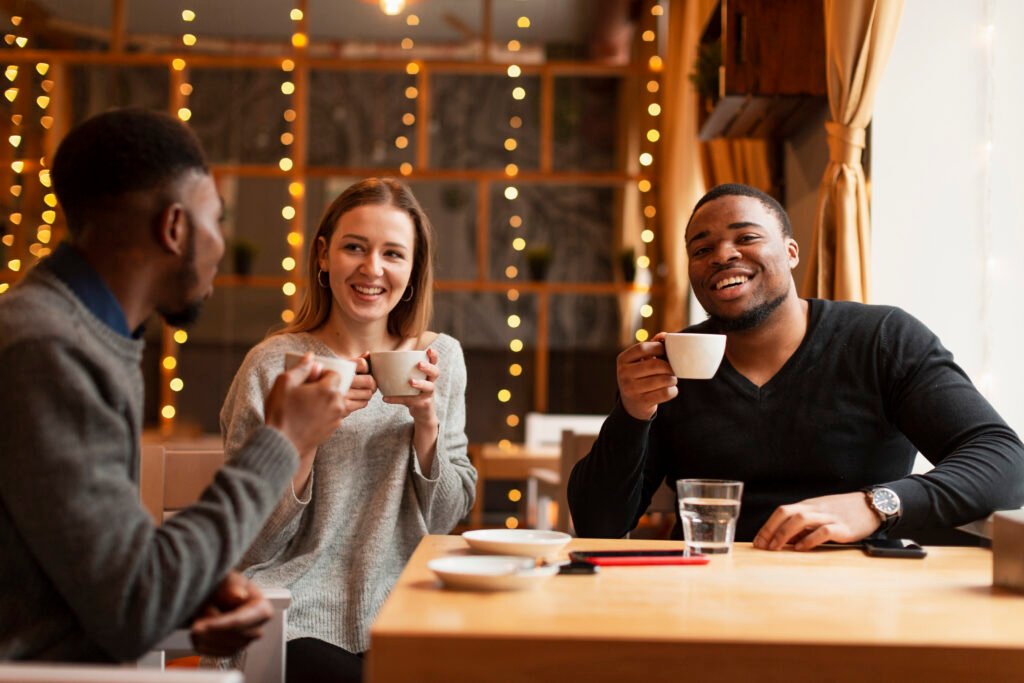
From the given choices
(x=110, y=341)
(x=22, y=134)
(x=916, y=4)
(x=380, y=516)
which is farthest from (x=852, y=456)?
(x=22, y=134)

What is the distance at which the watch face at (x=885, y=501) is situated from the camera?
156 cm

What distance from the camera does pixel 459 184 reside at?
6.16m

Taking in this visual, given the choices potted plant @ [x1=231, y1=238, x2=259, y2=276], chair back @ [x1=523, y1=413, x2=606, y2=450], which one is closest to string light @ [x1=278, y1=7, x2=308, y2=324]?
potted plant @ [x1=231, y1=238, x2=259, y2=276]

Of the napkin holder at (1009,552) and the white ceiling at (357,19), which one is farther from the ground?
the white ceiling at (357,19)

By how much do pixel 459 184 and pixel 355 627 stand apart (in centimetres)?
458

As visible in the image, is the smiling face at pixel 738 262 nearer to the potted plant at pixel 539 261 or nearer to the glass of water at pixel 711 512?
the glass of water at pixel 711 512

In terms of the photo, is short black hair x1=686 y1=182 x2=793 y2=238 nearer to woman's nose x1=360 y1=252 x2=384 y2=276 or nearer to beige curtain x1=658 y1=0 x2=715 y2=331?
woman's nose x1=360 y1=252 x2=384 y2=276

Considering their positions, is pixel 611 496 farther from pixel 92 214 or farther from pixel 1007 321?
pixel 1007 321

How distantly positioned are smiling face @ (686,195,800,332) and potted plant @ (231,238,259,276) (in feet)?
14.4

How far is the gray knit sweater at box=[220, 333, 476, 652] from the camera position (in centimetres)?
182

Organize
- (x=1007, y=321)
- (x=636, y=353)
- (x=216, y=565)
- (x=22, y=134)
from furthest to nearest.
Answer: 1. (x=22, y=134)
2. (x=1007, y=321)
3. (x=636, y=353)
4. (x=216, y=565)

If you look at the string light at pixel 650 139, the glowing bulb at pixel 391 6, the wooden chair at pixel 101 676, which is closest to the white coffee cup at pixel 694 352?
the wooden chair at pixel 101 676

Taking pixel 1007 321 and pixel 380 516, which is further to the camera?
pixel 1007 321

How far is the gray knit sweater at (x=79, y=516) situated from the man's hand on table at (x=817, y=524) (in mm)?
761
